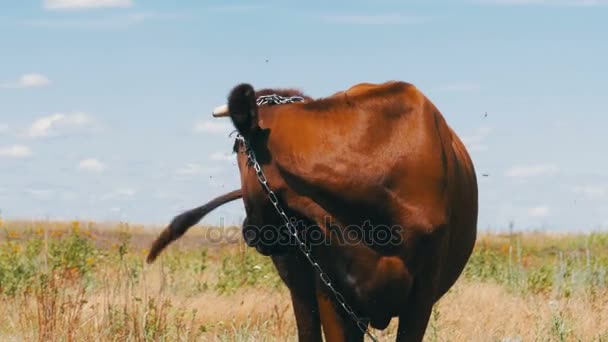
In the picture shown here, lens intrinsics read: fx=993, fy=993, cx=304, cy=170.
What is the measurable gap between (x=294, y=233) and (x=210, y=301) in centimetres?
576

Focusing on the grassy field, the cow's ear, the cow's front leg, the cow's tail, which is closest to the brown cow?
the cow's ear

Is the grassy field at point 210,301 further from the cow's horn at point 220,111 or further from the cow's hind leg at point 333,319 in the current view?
the cow's horn at point 220,111

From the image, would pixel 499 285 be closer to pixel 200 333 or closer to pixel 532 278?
pixel 532 278

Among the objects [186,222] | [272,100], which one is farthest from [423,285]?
[186,222]

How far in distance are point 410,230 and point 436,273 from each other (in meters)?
0.47

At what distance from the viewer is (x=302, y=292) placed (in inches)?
267

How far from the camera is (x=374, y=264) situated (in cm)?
581

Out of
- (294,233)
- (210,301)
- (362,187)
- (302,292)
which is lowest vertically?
(210,301)

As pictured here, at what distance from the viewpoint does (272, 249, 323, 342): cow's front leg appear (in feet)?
21.6

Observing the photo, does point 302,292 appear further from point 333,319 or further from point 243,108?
point 243,108

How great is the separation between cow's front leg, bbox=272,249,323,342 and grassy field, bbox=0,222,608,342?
5.50ft

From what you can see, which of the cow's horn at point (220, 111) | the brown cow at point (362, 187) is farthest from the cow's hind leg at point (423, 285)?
the cow's horn at point (220, 111)

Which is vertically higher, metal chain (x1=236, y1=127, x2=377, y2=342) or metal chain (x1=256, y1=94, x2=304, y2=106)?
metal chain (x1=256, y1=94, x2=304, y2=106)

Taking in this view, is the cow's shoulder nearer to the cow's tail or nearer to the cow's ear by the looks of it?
the cow's ear
